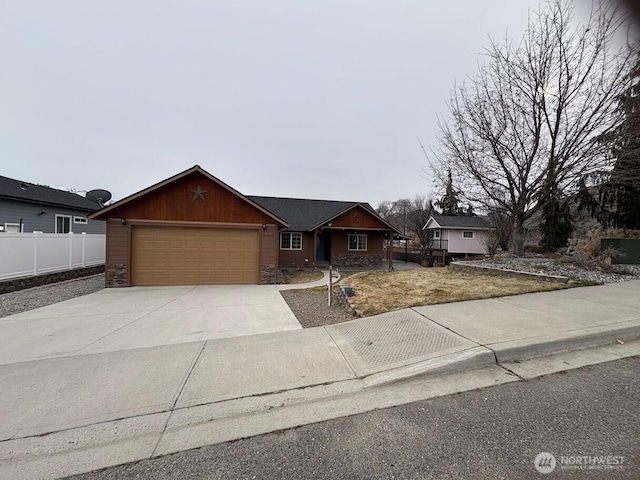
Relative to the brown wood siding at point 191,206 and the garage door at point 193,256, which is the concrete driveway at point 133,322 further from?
the brown wood siding at point 191,206

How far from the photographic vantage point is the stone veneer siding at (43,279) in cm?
869

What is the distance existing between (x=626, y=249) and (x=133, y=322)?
16316 millimetres

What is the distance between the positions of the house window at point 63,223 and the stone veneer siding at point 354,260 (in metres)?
16.4

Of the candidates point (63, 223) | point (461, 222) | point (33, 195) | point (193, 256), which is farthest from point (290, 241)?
point (461, 222)

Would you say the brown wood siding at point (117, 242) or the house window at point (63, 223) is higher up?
the house window at point (63, 223)

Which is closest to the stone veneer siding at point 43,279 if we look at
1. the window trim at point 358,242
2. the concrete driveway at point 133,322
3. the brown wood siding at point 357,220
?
the concrete driveway at point 133,322

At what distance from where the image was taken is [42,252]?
33.9ft

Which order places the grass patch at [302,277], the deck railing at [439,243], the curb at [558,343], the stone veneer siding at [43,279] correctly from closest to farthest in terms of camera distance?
the curb at [558,343], the stone veneer siding at [43,279], the grass patch at [302,277], the deck railing at [439,243]

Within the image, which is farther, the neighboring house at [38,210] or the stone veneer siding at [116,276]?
the neighboring house at [38,210]

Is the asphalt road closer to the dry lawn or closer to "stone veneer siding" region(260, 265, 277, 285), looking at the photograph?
the dry lawn

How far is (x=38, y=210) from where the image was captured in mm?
14727

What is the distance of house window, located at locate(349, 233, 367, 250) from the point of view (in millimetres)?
19109

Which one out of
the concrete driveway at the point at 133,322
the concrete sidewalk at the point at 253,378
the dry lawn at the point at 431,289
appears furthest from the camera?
the dry lawn at the point at 431,289

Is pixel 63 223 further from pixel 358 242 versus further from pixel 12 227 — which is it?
pixel 358 242
